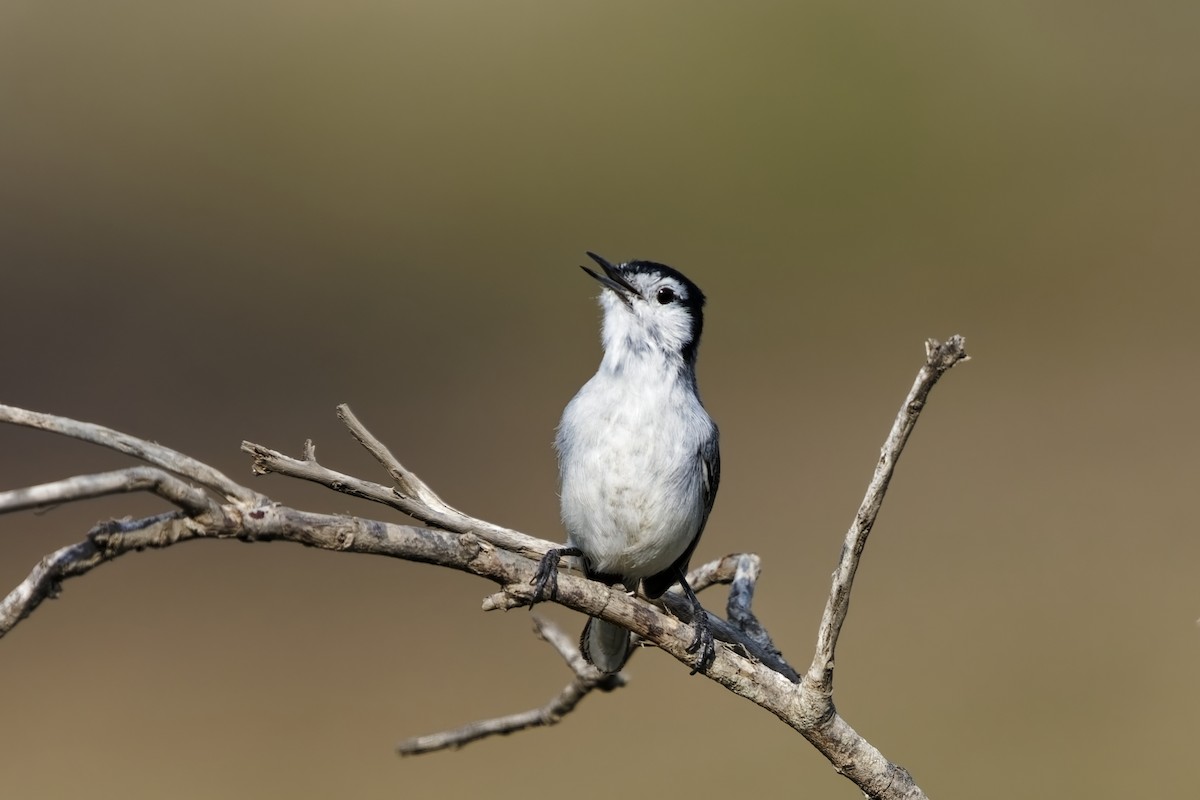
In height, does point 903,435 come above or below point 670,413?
below

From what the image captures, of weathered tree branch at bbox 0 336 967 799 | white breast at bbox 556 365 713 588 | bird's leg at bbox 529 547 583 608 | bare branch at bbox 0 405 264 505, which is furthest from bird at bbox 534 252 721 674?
bare branch at bbox 0 405 264 505

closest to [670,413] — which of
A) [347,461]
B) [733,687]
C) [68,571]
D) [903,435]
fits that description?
[733,687]

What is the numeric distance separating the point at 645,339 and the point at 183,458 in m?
2.14

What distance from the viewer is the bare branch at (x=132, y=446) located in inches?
57.9

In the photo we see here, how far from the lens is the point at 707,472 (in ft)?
11.2

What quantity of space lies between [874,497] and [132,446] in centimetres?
116

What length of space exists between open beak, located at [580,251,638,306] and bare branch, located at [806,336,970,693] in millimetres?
1907

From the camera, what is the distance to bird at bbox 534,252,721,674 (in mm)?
3191

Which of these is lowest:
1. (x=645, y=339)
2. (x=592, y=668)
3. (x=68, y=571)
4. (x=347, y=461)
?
(x=68, y=571)

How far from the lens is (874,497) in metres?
1.90

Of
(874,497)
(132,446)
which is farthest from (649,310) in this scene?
(132,446)

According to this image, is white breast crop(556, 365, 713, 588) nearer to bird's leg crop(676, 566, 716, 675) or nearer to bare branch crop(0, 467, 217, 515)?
bird's leg crop(676, 566, 716, 675)

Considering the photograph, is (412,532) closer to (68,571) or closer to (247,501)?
(247,501)

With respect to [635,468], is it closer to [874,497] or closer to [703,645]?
[703,645]
